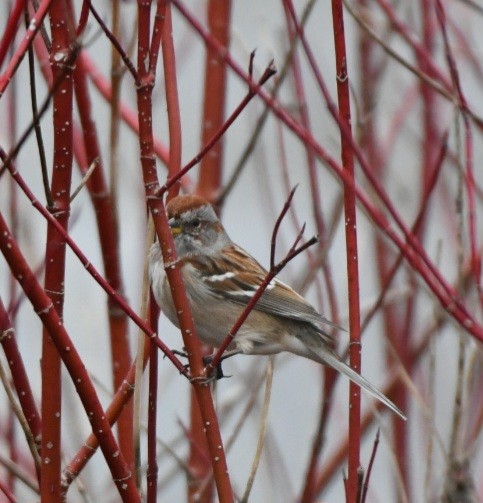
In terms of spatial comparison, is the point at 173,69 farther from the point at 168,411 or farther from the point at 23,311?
the point at 168,411

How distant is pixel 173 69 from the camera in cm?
191

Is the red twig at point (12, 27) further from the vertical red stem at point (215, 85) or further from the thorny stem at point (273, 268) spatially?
the vertical red stem at point (215, 85)

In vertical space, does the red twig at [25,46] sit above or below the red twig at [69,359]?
above

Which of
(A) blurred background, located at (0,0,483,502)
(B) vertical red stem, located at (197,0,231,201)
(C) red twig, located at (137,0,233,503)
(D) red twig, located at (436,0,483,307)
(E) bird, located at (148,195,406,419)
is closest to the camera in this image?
(C) red twig, located at (137,0,233,503)

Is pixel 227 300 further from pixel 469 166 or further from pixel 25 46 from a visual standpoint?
pixel 25 46

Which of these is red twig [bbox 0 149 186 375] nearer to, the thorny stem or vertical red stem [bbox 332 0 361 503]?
the thorny stem

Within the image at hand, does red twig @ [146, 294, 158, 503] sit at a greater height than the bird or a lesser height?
lesser

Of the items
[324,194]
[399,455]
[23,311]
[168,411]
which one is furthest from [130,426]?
[324,194]

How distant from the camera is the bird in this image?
282cm

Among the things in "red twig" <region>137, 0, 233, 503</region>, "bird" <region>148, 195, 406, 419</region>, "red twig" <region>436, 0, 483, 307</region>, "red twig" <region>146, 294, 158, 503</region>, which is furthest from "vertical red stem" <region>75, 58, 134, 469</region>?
"red twig" <region>436, 0, 483, 307</region>

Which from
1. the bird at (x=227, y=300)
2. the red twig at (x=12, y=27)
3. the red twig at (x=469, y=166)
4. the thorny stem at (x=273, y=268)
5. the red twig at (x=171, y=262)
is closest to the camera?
the red twig at (x=12, y=27)

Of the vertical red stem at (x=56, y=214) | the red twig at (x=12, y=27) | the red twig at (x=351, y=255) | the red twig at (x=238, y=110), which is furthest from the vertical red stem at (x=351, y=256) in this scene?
the red twig at (x=12, y=27)

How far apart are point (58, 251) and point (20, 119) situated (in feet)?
17.0

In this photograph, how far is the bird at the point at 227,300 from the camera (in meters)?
2.82
